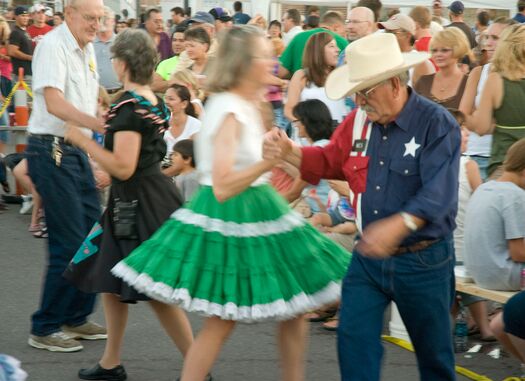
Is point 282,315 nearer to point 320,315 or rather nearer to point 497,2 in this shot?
point 320,315

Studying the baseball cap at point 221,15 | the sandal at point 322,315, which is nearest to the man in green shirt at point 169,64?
the baseball cap at point 221,15

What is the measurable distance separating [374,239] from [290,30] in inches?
420

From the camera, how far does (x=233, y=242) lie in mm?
4324

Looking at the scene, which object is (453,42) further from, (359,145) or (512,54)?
(359,145)

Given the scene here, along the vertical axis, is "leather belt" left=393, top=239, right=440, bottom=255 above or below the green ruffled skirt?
above

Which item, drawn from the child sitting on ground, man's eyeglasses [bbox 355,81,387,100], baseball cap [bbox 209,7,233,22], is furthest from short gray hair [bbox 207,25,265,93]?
baseball cap [bbox 209,7,233,22]

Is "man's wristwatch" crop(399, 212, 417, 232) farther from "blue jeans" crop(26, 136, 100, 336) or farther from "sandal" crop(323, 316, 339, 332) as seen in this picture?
"sandal" crop(323, 316, 339, 332)

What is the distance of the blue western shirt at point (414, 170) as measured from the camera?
3.86 metres

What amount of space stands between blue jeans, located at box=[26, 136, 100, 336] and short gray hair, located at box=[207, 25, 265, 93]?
5.40 feet

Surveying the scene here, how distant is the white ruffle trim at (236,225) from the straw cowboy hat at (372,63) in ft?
2.10

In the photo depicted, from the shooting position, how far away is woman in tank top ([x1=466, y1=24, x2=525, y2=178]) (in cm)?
715

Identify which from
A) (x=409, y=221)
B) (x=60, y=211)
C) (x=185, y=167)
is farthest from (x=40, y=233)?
(x=409, y=221)

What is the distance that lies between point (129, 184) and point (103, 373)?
1100 millimetres

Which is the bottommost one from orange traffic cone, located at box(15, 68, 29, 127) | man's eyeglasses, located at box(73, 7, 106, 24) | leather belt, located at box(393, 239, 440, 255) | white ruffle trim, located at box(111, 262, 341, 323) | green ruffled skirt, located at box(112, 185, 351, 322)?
orange traffic cone, located at box(15, 68, 29, 127)
